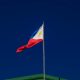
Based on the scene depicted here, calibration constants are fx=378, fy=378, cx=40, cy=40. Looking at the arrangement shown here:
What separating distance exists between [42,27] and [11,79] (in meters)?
6.84

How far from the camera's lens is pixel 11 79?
38531mm

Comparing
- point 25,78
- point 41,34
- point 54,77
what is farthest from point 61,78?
point 41,34

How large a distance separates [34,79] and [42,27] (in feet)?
20.6

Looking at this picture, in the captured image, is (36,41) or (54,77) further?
(54,77)

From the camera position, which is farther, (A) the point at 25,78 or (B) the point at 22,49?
(A) the point at 25,78

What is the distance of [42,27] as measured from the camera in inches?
1393

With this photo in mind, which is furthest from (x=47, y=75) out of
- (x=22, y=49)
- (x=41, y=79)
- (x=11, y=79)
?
(x=22, y=49)

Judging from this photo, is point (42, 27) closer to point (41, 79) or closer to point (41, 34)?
point (41, 34)

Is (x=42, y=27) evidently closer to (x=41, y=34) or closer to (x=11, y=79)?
(x=41, y=34)

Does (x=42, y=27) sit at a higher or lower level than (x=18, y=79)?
higher

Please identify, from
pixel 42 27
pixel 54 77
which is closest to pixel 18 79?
pixel 54 77

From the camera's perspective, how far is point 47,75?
3900cm

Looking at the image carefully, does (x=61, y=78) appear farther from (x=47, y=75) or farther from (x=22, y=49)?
(x=22, y=49)

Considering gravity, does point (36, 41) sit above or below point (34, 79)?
above
